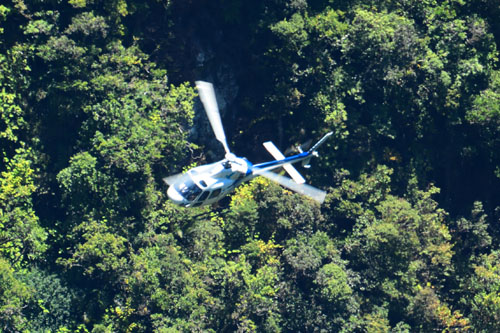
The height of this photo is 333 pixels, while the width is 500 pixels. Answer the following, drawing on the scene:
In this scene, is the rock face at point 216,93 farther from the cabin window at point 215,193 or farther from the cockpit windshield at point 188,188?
the cockpit windshield at point 188,188

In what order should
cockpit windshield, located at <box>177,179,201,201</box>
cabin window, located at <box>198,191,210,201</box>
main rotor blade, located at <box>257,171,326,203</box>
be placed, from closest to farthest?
cockpit windshield, located at <box>177,179,201,201</box>
main rotor blade, located at <box>257,171,326,203</box>
cabin window, located at <box>198,191,210,201</box>

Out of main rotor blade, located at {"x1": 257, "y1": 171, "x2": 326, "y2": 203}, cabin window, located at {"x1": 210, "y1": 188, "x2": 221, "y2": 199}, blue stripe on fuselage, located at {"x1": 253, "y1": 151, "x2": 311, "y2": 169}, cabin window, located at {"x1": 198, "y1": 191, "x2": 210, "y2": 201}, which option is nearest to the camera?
main rotor blade, located at {"x1": 257, "y1": 171, "x2": 326, "y2": 203}

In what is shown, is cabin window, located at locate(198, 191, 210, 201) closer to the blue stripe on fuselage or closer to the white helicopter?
the white helicopter

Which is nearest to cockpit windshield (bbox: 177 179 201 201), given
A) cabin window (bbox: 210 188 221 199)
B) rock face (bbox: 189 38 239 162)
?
cabin window (bbox: 210 188 221 199)

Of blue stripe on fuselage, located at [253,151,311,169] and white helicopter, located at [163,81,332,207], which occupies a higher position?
blue stripe on fuselage, located at [253,151,311,169]

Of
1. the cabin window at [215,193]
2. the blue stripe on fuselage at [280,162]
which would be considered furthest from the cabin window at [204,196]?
the blue stripe on fuselage at [280,162]

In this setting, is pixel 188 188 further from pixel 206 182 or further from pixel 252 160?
pixel 252 160

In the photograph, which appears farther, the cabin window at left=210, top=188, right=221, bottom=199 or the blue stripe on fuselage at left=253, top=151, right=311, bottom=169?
the blue stripe on fuselage at left=253, top=151, right=311, bottom=169

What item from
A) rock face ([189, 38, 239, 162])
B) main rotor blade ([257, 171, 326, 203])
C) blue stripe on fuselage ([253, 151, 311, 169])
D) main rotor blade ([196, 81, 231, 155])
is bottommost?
main rotor blade ([257, 171, 326, 203])

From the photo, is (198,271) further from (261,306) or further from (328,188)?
(328,188)

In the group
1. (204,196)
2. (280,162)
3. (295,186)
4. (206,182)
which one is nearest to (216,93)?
(280,162)

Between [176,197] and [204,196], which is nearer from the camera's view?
[176,197]
